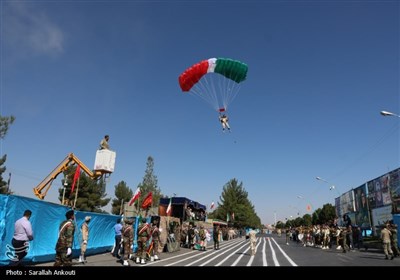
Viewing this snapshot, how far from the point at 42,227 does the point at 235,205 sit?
83.2 metres

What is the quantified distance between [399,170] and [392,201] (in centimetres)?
332

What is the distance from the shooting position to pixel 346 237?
2572 cm

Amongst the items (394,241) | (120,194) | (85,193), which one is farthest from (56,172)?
(120,194)

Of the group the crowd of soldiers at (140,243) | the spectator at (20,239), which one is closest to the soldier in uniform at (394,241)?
the crowd of soldiers at (140,243)

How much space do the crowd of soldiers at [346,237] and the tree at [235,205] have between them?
55345mm

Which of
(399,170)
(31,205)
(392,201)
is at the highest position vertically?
(399,170)

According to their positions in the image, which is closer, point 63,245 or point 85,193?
point 63,245

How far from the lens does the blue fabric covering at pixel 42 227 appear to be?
1022 cm

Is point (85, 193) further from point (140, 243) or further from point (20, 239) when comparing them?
point (20, 239)

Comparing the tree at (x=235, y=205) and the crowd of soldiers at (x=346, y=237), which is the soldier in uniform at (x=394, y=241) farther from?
the tree at (x=235, y=205)
